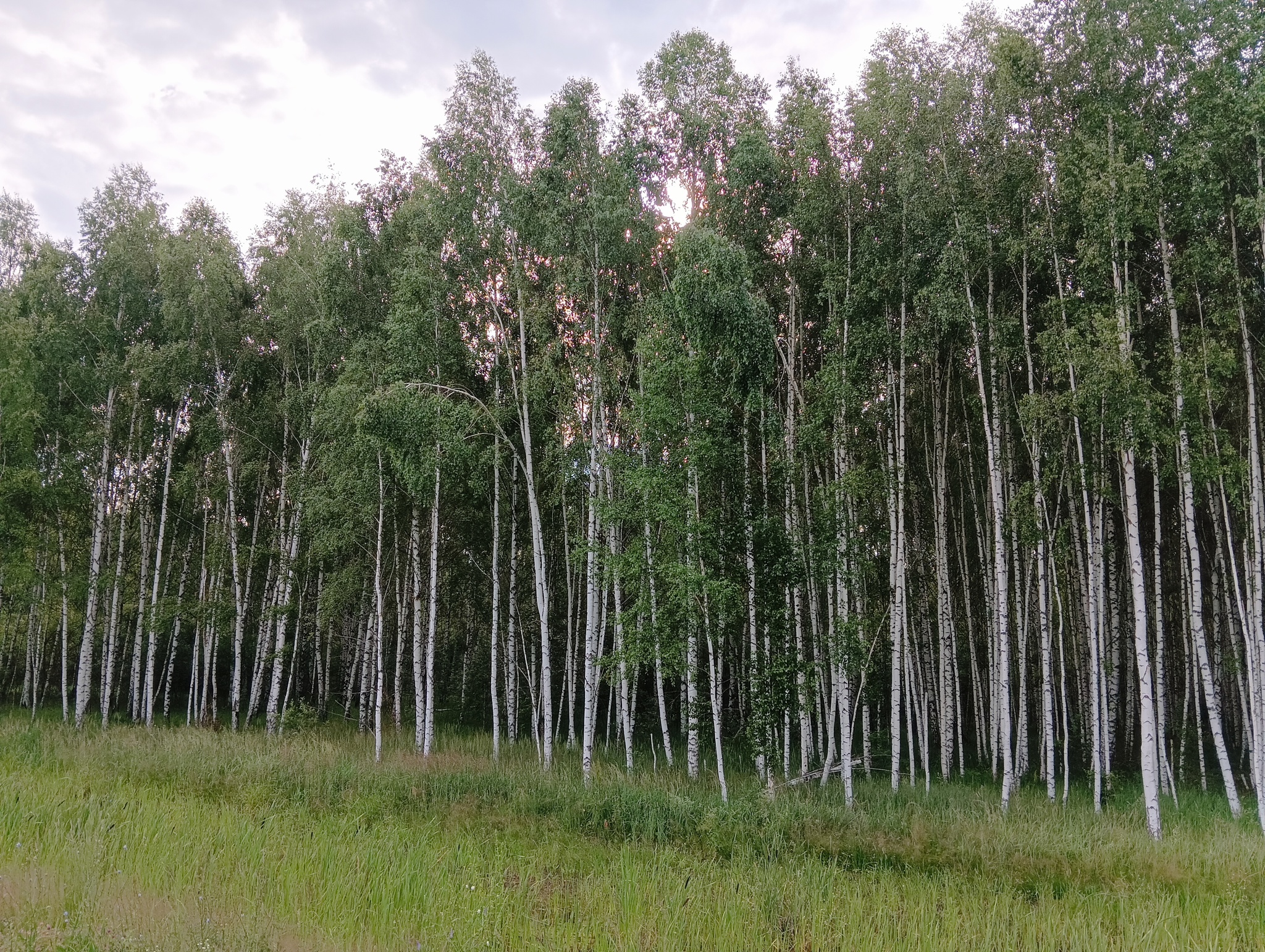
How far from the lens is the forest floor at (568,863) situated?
5023 millimetres

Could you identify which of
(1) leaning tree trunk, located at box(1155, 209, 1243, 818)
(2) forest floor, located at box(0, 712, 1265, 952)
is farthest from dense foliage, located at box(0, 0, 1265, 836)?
(2) forest floor, located at box(0, 712, 1265, 952)

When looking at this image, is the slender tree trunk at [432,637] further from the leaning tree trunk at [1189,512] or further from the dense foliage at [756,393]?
the leaning tree trunk at [1189,512]

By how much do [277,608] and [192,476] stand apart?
210 inches

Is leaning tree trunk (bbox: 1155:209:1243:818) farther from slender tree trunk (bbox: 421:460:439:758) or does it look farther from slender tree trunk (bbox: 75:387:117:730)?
slender tree trunk (bbox: 75:387:117:730)

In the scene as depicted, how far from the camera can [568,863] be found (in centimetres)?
767

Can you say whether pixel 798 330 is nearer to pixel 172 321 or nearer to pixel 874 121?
pixel 874 121

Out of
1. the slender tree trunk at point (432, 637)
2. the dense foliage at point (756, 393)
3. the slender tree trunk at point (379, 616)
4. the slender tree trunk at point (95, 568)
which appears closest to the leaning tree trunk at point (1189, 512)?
the dense foliage at point (756, 393)

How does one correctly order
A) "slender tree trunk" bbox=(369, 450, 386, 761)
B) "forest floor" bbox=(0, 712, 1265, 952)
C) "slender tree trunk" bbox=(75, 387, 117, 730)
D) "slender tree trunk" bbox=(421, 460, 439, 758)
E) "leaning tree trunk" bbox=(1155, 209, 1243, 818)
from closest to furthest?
"forest floor" bbox=(0, 712, 1265, 952)
"leaning tree trunk" bbox=(1155, 209, 1243, 818)
"slender tree trunk" bbox=(369, 450, 386, 761)
"slender tree trunk" bbox=(421, 460, 439, 758)
"slender tree trunk" bbox=(75, 387, 117, 730)

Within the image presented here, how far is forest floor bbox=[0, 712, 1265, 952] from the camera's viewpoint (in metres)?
5.02

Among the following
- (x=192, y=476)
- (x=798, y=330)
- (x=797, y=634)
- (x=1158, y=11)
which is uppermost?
(x=1158, y=11)

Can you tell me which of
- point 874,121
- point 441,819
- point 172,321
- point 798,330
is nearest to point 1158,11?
point 874,121

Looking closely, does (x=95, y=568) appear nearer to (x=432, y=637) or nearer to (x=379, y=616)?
(x=379, y=616)

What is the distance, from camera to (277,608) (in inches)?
655

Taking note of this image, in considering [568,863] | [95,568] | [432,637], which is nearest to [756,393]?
[568,863]
